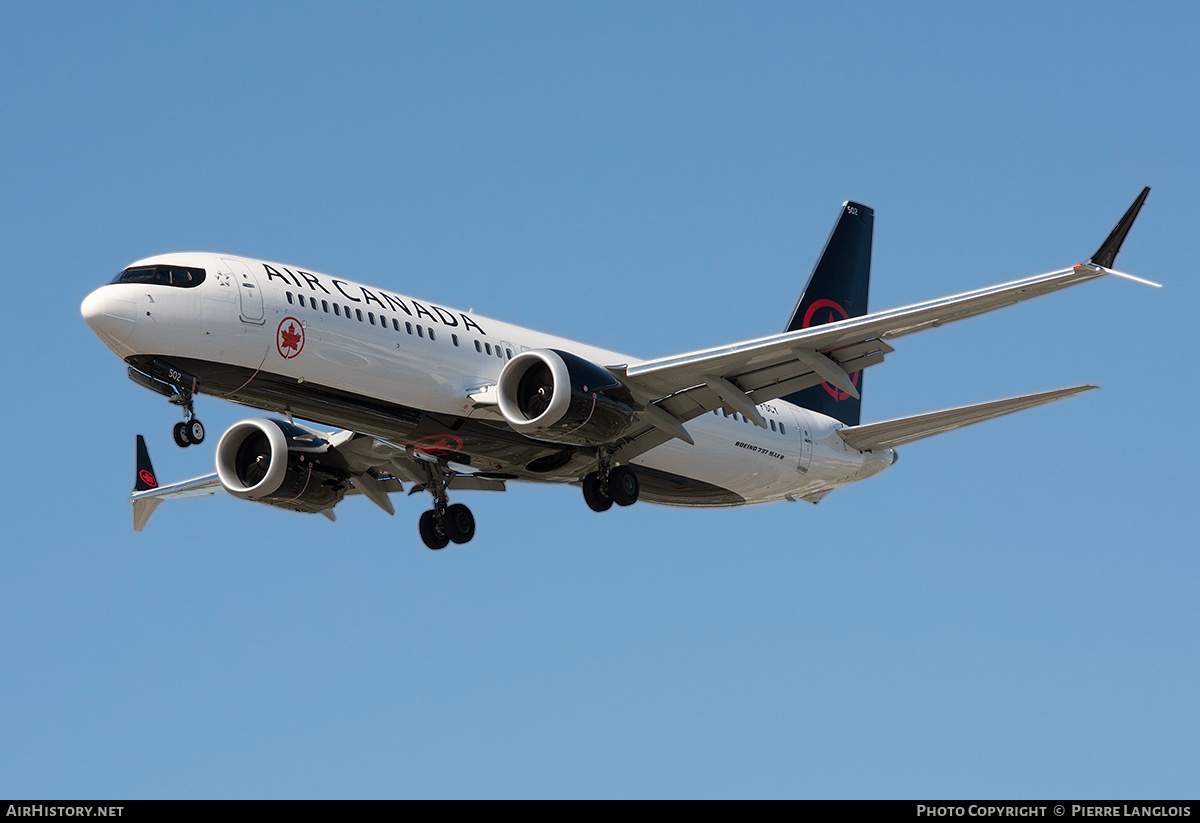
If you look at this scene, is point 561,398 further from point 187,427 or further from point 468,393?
point 187,427

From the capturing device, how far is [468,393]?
30.1 meters

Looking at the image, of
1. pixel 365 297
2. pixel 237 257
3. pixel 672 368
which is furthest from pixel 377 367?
pixel 672 368

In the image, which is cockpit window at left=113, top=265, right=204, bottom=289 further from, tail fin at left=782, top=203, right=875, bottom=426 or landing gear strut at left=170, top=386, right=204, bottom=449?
tail fin at left=782, top=203, right=875, bottom=426

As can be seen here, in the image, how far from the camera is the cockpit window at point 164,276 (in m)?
27.1

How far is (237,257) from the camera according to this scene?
2838 centimetres

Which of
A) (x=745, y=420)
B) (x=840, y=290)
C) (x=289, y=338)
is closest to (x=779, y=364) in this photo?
(x=745, y=420)

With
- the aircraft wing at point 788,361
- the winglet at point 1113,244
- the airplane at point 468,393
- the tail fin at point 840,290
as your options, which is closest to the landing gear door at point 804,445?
the airplane at point 468,393

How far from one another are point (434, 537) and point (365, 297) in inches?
301

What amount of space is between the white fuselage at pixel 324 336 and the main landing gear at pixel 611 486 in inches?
51.7

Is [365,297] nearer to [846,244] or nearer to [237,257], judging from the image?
[237,257]

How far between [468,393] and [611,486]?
4.21 meters

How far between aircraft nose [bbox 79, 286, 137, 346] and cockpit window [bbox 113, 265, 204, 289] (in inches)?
24.5
